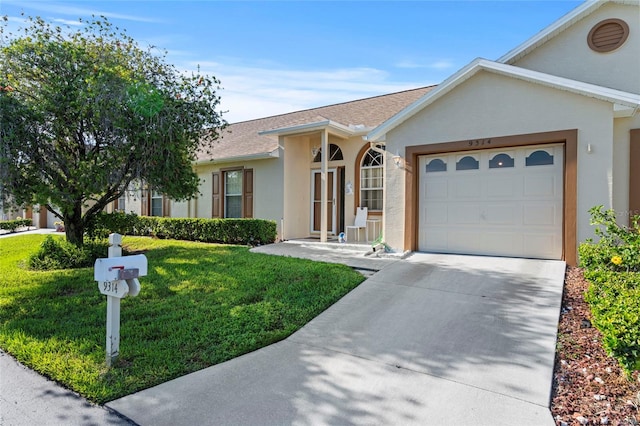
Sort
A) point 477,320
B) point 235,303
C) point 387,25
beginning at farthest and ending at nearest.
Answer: point 387,25
point 235,303
point 477,320

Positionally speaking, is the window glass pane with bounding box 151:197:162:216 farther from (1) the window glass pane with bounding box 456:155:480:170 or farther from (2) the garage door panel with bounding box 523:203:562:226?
(2) the garage door panel with bounding box 523:203:562:226

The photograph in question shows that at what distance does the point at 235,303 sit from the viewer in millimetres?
5613

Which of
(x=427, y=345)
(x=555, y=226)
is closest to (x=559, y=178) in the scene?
(x=555, y=226)

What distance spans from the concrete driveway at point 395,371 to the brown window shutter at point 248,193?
8.16 m

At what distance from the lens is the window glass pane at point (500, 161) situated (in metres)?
7.88

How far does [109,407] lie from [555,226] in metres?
7.99

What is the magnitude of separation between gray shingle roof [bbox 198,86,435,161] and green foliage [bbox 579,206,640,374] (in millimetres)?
6785

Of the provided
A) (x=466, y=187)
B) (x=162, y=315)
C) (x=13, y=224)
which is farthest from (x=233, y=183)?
(x=13, y=224)

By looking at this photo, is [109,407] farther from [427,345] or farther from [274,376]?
[427,345]

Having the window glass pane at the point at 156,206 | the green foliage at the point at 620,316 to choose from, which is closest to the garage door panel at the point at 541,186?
the green foliage at the point at 620,316

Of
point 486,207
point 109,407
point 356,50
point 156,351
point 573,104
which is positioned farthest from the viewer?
point 356,50

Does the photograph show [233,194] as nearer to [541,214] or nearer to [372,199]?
[372,199]

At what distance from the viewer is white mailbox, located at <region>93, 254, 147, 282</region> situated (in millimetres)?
3611

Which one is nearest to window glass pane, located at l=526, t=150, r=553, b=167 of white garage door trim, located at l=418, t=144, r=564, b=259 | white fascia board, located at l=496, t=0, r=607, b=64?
white garage door trim, located at l=418, t=144, r=564, b=259
